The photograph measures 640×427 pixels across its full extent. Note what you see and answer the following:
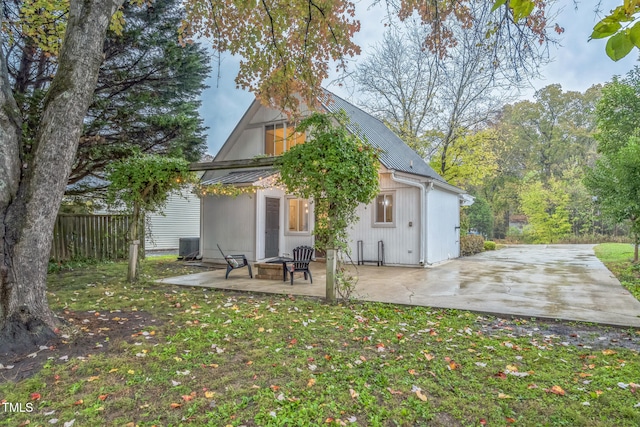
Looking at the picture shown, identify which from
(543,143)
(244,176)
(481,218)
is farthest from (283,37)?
(543,143)

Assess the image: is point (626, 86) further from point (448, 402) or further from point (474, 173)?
point (448, 402)

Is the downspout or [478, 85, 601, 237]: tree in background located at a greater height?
[478, 85, 601, 237]: tree in background

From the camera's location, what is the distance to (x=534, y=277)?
8305 mm

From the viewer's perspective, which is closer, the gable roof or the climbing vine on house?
the climbing vine on house

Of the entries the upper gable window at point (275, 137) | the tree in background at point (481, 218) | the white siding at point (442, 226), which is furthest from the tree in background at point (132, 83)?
the tree in background at point (481, 218)

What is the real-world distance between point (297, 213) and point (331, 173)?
6.66 m

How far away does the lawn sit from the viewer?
2.42 meters

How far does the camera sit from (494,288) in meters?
6.92

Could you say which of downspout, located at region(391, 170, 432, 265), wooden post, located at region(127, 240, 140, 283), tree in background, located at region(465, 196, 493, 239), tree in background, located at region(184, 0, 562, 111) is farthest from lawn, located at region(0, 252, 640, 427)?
tree in background, located at region(465, 196, 493, 239)

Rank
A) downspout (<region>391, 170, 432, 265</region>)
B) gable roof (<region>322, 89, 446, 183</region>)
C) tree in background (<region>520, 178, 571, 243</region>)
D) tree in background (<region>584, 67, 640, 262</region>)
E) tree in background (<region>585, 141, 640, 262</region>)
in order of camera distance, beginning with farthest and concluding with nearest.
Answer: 1. tree in background (<region>520, 178, 571, 243</region>)
2. gable roof (<region>322, 89, 446, 183</region>)
3. downspout (<region>391, 170, 432, 265</region>)
4. tree in background (<region>584, 67, 640, 262</region>)
5. tree in background (<region>585, 141, 640, 262</region>)

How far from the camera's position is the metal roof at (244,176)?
10.4 m

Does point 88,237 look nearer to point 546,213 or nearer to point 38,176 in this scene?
point 38,176

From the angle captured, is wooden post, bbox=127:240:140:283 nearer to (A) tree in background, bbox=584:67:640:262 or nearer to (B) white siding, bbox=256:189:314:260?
(B) white siding, bbox=256:189:314:260

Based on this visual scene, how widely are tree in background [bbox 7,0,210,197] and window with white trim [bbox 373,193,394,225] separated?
19.7 feet
